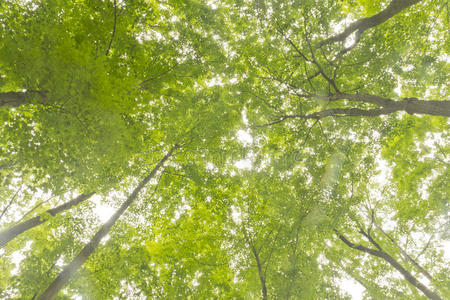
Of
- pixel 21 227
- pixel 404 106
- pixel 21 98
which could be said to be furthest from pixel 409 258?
pixel 21 227

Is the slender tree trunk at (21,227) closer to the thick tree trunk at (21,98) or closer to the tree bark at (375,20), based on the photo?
the thick tree trunk at (21,98)

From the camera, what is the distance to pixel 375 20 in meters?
5.88

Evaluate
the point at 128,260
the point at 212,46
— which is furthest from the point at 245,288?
the point at 212,46

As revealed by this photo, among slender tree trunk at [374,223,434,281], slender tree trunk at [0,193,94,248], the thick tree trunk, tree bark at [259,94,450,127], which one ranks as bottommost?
slender tree trunk at [0,193,94,248]

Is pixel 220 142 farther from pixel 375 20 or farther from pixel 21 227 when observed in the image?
pixel 21 227

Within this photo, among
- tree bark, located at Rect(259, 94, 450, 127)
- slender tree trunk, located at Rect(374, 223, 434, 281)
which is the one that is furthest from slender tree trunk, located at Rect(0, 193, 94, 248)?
slender tree trunk, located at Rect(374, 223, 434, 281)

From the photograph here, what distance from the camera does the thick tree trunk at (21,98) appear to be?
14.6 ft

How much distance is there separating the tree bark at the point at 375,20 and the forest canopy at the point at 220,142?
34mm

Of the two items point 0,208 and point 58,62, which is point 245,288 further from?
point 0,208

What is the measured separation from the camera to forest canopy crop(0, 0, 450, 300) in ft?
15.9

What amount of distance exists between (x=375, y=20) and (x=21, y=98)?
9.08m

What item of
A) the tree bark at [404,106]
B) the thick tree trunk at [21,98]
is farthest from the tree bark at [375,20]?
the thick tree trunk at [21,98]

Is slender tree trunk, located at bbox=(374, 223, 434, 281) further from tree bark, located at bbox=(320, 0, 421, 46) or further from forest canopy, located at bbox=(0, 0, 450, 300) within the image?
tree bark, located at bbox=(320, 0, 421, 46)

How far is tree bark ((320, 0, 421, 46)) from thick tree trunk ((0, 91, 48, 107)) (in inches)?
277
